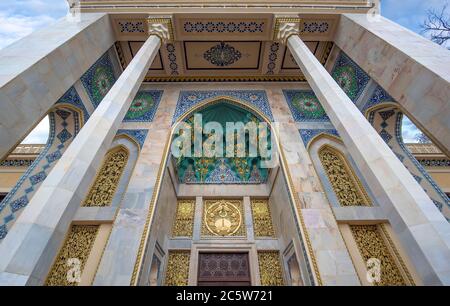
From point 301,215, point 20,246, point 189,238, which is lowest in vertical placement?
point 20,246

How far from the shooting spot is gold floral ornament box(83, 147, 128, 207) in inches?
153

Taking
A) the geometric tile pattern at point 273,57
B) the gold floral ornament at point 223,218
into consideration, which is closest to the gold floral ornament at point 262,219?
the gold floral ornament at point 223,218

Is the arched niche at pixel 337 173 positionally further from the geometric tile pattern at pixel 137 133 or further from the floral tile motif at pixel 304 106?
the geometric tile pattern at pixel 137 133

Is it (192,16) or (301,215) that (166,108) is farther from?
(301,215)

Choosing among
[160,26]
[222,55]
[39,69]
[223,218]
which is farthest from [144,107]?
[223,218]

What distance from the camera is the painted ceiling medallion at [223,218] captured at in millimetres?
5051

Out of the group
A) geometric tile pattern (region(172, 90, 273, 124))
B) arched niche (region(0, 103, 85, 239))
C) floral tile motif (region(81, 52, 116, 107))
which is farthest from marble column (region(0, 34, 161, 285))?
geometric tile pattern (region(172, 90, 273, 124))

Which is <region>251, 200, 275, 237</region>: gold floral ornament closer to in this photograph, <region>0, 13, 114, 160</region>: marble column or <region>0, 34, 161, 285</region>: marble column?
<region>0, 34, 161, 285</region>: marble column

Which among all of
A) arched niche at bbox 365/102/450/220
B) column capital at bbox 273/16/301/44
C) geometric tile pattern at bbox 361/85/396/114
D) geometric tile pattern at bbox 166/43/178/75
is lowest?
arched niche at bbox 365/102/450/220

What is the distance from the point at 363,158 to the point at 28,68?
4.15 meters

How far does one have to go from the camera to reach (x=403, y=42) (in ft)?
11.3
